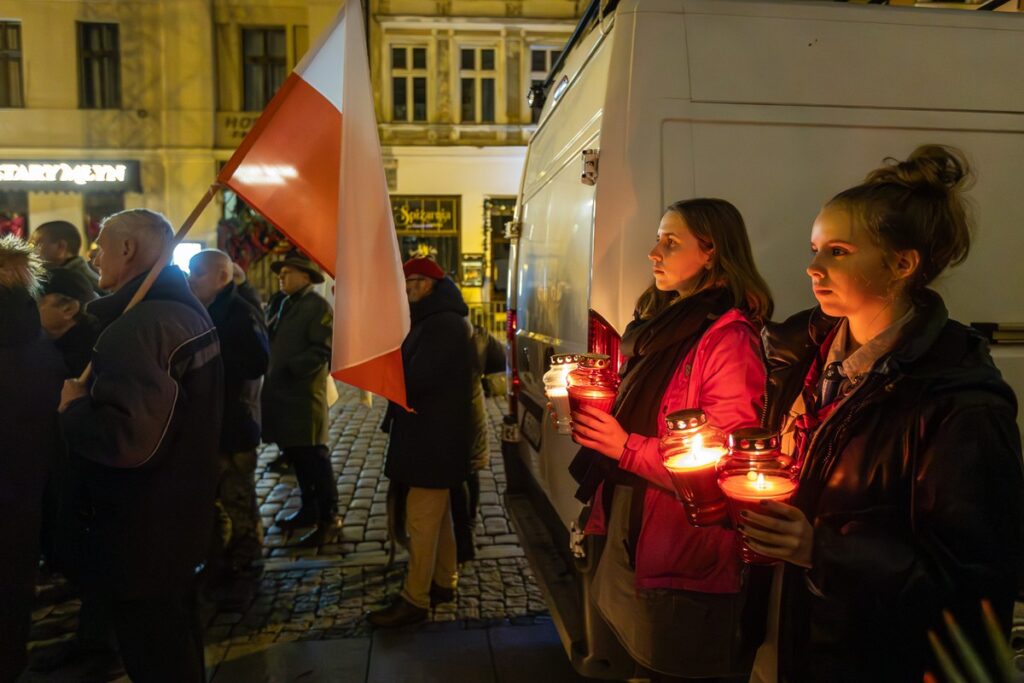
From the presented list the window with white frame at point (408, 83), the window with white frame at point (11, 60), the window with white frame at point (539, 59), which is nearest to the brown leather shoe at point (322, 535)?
the window with white frame at point (539, 59)

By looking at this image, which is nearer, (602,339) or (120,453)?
(120,453)

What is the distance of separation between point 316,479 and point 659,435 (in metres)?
3.65

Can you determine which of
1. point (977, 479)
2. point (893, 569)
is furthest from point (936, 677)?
point (977, 479)

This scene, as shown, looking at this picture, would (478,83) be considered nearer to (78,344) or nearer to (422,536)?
(78,344)

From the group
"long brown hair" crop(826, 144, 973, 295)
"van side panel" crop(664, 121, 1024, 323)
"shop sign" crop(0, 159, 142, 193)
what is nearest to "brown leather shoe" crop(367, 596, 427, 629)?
"van side panel" crop(664, 121, 1024, 323)

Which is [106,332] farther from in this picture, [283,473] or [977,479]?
[283,473]

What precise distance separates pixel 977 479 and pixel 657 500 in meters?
0.94

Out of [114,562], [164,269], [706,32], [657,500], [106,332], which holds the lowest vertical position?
[114,562]

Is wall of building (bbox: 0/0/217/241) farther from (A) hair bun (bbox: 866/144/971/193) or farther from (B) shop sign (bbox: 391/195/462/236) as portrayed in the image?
(A) hair bun (bbox: 866/144/971/193)

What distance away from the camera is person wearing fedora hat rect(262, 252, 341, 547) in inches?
201

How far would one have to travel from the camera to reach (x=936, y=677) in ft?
4.57

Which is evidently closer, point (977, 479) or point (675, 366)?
point (977, 479)

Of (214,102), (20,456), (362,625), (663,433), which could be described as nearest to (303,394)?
(362,625)

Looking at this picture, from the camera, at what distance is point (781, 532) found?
1337 mm
